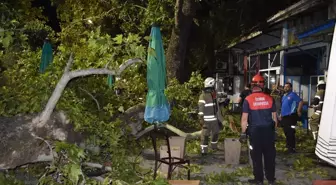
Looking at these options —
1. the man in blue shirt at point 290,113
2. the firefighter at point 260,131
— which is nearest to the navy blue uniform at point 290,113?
the man in blue shirt at point 290,113

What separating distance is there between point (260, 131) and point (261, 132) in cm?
3

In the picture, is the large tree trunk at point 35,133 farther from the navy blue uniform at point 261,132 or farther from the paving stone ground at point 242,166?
the paving stone ground at point 242,166

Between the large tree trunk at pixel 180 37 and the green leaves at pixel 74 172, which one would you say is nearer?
the green leaves at pixel 74 172

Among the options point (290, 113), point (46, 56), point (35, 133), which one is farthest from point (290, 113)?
point (35, 133)

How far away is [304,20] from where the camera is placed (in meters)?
15.3

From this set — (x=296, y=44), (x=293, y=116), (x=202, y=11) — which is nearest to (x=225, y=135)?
(x=293, y=116)

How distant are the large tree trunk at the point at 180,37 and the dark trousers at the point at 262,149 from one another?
24.0 feet

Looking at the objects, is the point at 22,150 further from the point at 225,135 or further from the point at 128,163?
the point at 225,135

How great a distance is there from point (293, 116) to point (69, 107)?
23.2 feet

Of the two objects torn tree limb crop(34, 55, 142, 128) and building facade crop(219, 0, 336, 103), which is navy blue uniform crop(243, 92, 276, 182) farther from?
building facade crop(219, 0, 336, 103)

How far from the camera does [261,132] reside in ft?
24.6

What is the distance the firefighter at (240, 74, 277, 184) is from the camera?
24.6ft

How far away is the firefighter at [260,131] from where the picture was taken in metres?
7.50

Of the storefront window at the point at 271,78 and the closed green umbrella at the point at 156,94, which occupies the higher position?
the storefront window at the point at 271,78
